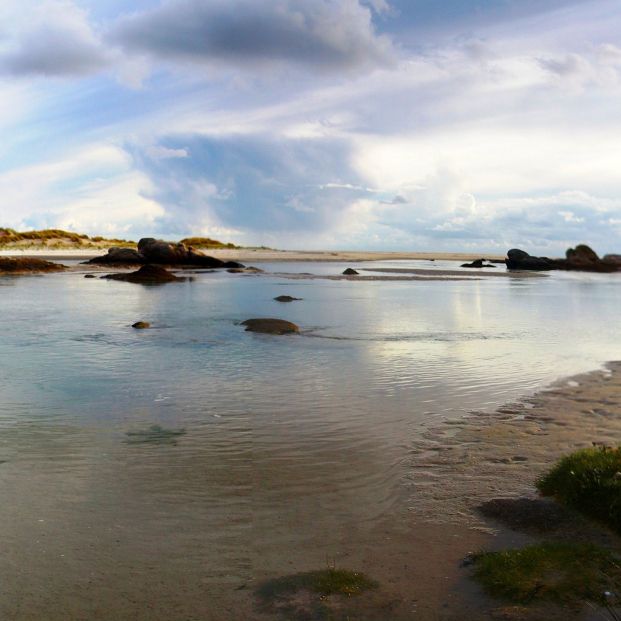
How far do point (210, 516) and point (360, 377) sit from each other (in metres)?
7.95

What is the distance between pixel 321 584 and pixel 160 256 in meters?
74.1

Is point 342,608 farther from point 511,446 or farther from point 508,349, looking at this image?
point 508,349

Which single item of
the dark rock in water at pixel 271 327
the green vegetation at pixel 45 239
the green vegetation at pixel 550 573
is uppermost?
the green vegetation at pixel 45 239

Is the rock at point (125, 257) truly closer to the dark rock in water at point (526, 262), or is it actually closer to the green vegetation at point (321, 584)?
the dark rock in water at point (526, 262)

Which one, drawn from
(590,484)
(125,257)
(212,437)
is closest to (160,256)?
(125,257)

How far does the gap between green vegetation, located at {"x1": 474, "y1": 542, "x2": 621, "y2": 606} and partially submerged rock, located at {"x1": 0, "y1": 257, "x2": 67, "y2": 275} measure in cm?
6327

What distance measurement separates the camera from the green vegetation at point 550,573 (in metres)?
5.11

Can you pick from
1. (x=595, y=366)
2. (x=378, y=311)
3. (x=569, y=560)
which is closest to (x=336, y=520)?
(x=569, y=560)

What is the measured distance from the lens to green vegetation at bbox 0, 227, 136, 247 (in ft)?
393

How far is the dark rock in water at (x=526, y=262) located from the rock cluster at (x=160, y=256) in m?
37.4

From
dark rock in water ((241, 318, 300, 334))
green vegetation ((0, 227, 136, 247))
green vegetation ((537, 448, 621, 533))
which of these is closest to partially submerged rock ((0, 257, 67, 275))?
dark rock in water ((241, 318, 300, 334))

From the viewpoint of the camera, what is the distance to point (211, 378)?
14.1m

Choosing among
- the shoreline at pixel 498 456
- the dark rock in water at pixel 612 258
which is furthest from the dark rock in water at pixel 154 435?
the dark rock in water at pixel 612 258

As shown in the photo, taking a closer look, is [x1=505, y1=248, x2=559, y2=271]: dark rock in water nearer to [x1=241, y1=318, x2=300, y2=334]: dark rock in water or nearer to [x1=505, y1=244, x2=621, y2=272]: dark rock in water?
[x1=505, y1=244, x2=621, y2=272]: dark rock in water
